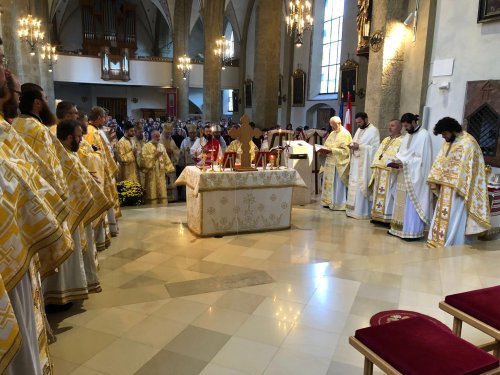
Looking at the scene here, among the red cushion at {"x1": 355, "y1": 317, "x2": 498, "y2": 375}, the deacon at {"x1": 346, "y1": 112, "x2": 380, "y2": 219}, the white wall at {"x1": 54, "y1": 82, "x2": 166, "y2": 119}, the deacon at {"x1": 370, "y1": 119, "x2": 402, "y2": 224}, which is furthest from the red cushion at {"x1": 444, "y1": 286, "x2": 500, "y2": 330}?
the white wall at {"x1": 54, "y1": 82, "x2": 166, "y2": 119}

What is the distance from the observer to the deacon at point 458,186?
17.2 feet

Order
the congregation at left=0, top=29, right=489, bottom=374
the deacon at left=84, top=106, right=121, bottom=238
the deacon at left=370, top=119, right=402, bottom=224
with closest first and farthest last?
the congregation at left=0, top=29, right=489, bottom=374 → the deacon at left=84, top=106, right=121, bottom=238 → the deacon at left=370, top=119, right=402, bottom=224

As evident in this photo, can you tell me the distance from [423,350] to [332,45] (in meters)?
16.8

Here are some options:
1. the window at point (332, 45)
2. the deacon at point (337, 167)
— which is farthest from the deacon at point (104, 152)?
the window at point (332, 45)

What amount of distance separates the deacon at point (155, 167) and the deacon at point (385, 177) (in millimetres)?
A: 4212

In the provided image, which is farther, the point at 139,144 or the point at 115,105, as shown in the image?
the point at 115,105

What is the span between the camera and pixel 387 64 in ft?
25.9

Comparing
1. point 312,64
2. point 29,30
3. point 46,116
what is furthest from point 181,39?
point 46,116

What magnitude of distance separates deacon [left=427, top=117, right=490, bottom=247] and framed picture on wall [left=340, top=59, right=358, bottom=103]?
32.8 feet

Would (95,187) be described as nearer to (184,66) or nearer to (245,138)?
(245,138)

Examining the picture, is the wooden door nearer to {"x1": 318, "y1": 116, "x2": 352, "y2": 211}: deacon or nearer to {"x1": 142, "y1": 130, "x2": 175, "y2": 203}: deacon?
{"x1": 142, "y1": 130, "x2": 175, "y2": 203}: deacon

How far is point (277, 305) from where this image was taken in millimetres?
3580

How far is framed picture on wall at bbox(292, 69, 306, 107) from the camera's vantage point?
59.0 feet

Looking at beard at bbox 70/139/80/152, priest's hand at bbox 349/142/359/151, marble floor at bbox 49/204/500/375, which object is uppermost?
beard at bbox 70/139/80/152
